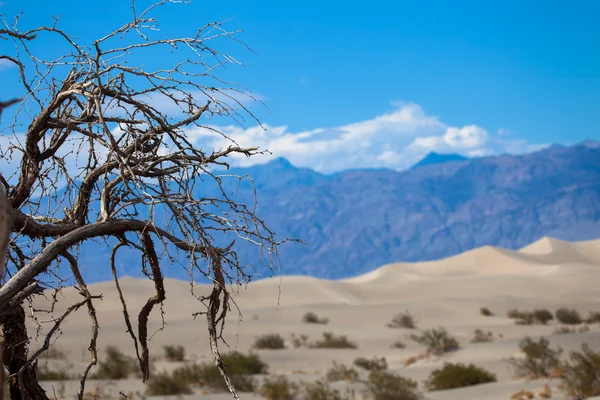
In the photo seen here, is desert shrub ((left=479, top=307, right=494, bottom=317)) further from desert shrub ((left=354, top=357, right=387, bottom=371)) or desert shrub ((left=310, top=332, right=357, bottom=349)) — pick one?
desert shrub ((left=354, top=357, right=387, bottom=371))

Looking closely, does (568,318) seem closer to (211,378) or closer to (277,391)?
(211,378)

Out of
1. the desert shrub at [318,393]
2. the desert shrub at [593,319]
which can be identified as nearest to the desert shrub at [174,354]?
the desert shrub at [318,393]

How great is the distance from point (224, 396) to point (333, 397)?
3101 mm

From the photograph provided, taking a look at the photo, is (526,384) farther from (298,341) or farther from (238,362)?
(298,341)

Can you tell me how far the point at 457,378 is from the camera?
22141mm

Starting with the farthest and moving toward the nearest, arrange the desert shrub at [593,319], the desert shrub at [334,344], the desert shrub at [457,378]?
the desert shrub at [593,319]
the desert shrub at [334,344]
the desert shrub at [457,378]

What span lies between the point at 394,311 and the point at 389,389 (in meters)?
31.4

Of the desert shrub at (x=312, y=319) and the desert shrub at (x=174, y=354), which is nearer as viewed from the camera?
the desert shrub at (x=174, y=354)

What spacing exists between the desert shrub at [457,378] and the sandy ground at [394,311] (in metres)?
0.73

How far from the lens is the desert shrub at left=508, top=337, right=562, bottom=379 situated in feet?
69.6


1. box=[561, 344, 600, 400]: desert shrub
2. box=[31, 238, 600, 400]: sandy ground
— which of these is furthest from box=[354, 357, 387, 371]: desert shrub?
box=[561, 344, 600, 400]: desert shrub

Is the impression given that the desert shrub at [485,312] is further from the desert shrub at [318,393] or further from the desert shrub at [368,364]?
the desert shrub at [318,393]

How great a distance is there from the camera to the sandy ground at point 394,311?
27312 millimetres

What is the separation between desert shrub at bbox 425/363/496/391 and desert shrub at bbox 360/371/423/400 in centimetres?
185
